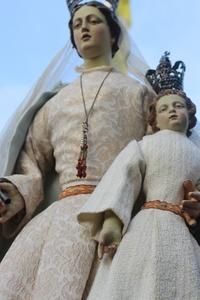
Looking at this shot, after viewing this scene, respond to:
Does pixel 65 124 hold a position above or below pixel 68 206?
above

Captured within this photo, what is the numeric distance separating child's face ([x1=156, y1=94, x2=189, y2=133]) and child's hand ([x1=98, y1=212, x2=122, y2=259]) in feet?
1.72

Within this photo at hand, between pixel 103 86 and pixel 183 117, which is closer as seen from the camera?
pixel 183 117

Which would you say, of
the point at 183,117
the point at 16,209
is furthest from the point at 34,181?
the point at 183,117

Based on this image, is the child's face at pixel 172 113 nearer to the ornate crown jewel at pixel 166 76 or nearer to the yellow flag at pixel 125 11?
the ornate crown jewel at pixel 166 76

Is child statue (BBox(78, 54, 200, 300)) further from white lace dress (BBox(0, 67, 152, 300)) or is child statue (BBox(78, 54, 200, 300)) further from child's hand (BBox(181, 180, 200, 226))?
white lace dress (BBox(0, 67, 152, 300))

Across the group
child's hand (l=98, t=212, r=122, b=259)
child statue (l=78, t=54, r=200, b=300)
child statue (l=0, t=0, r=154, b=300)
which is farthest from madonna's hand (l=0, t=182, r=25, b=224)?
child's hand (l=98, t=212, r=122, b=259)

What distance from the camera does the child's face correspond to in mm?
2803

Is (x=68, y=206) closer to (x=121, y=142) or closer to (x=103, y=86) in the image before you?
(x=121, y=142)

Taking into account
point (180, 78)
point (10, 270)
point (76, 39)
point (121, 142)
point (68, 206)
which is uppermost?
point (76, 39)

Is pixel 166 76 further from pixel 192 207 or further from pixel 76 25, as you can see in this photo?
pixel 192 207

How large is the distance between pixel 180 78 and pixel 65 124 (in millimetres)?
516

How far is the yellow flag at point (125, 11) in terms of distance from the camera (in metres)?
3.81

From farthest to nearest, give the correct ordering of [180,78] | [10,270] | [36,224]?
[180,78]
[36,224]
[10,270]

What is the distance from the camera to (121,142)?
2984 mm
